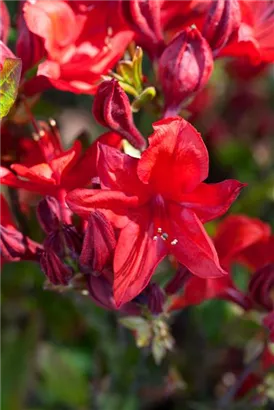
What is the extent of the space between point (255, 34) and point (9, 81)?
0.38 metres

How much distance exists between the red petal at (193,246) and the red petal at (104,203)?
0.06 m

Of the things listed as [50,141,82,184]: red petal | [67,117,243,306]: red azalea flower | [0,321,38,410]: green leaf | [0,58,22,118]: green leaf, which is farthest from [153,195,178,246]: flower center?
[0,321,38,410]: green leaf

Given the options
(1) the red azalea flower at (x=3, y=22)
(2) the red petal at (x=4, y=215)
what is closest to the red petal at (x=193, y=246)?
(2) the red petal at (x=4, y=215)

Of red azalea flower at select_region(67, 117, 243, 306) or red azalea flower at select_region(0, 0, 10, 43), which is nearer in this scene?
red azalea flower at select_region(67, 117, 243, 306)

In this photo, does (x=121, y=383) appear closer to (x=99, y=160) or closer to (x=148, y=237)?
(x=148, y=237)

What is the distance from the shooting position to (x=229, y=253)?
1126mm

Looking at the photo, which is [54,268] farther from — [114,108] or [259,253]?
[259,253]

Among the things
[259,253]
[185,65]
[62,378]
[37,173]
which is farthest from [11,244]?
[62,378]

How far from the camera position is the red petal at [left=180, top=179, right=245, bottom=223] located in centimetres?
87

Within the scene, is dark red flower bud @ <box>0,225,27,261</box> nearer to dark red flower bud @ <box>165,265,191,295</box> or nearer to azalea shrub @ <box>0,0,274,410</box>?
azalea shrub @ <box>0,0,274,410</box>

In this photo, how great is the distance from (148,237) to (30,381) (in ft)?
2.23

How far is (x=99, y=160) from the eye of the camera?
0.87 m

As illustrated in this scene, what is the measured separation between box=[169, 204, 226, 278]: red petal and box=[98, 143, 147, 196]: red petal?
69mm

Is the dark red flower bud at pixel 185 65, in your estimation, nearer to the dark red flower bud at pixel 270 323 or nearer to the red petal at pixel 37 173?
the red petal at pixel 37 173
